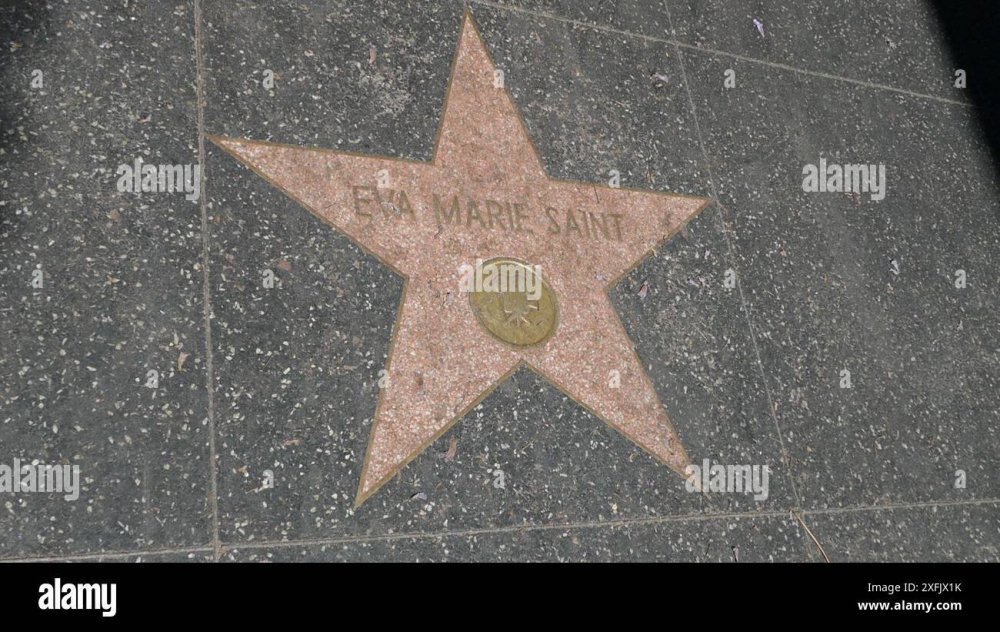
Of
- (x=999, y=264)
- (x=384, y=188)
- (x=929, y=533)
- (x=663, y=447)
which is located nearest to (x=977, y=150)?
(x=999, y=264)

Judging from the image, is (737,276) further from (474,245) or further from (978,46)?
(978,46)

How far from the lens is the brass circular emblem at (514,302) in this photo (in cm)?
276

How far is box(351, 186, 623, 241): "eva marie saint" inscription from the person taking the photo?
2.71 metres

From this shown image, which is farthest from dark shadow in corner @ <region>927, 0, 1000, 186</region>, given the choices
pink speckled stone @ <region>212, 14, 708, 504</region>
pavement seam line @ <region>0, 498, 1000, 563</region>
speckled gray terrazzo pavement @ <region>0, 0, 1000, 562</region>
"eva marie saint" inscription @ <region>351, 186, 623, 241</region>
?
"eva marie saint" inscription @ <region>351, 186, 623, 241</region>

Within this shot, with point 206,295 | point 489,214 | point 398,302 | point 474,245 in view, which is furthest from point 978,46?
point 206,295

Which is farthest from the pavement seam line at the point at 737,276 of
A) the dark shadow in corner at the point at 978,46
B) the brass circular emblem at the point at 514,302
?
the dark shadow in corner at the point at 978,46

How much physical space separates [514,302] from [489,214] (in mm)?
340

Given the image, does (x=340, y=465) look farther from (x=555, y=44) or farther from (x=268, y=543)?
(x=555, y=44)

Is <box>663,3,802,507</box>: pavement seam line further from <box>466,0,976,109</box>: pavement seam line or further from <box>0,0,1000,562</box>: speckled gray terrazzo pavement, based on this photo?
<box>466,0,976,109</box>: pavement seam line

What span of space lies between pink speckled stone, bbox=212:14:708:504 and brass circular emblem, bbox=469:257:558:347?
33 millimetres

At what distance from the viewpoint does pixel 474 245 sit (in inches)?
111

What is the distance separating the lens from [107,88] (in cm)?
248

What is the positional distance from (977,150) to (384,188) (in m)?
3.69

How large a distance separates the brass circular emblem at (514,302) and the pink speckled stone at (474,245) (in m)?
0.03
